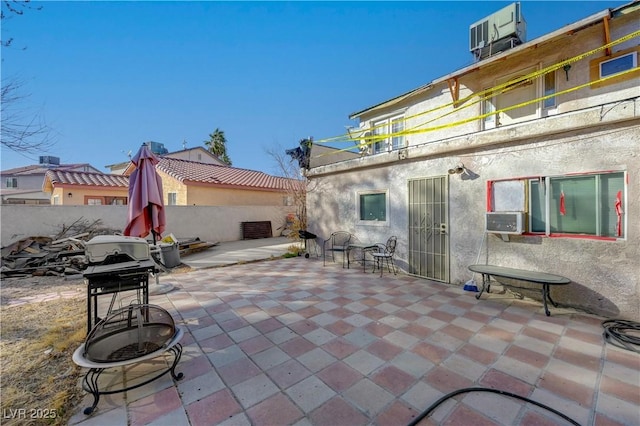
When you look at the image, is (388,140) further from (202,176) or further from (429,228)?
(202,176)

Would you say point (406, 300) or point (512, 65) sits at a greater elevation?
point (512, 65)

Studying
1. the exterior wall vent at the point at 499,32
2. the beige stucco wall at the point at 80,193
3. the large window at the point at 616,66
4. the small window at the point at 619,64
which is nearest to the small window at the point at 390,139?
the exterior wall vent at the point at 499,32

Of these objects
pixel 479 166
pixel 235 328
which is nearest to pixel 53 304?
pixel 235 328

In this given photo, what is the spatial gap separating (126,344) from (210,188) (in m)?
12.1

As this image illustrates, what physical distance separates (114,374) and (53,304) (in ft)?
→ 11.8

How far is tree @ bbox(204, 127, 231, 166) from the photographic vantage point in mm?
29156

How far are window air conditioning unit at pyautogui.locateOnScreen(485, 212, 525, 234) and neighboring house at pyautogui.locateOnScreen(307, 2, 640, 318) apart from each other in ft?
0.06

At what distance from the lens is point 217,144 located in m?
29.1

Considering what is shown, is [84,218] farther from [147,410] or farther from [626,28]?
[626,28]

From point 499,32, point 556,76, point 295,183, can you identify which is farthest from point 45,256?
point 556,76

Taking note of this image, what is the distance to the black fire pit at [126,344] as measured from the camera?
6.69 ft

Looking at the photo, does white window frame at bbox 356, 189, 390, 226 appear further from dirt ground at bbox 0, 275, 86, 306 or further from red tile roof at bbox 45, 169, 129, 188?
red tile roof at bbox 45, 169, 129, 188

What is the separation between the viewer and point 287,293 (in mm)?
4871

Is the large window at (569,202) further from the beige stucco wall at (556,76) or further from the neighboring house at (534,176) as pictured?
the beige stucco wall at (556,76)
